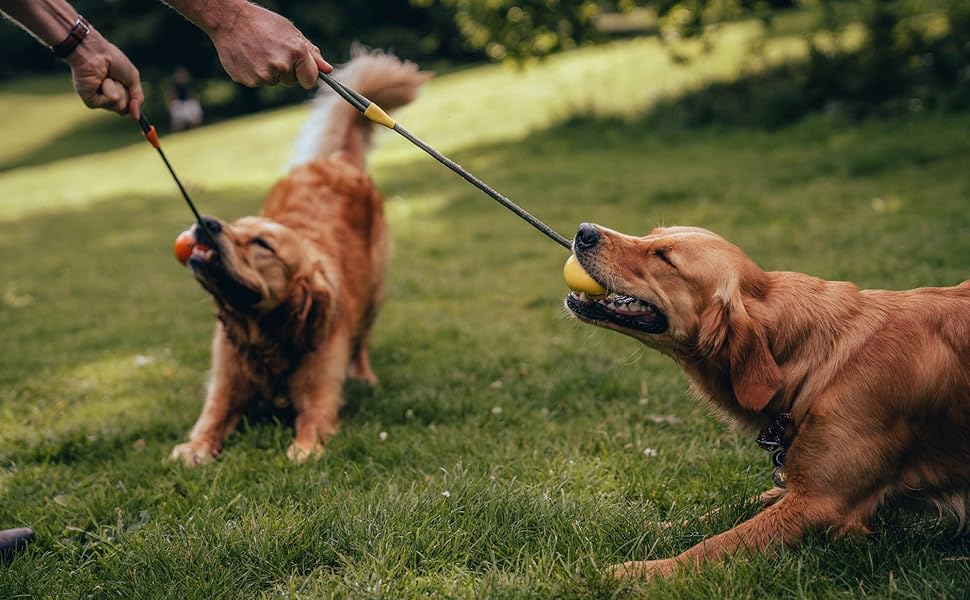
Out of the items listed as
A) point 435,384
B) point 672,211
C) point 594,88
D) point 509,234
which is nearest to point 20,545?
point 435,384

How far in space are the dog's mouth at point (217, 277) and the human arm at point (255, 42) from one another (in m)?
1.04

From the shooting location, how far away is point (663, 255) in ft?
A: 9.82

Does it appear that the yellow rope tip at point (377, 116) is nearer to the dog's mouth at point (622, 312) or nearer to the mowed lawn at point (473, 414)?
the dog's mouth at point (622, 312)

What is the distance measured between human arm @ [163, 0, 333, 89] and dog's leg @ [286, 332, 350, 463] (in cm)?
172

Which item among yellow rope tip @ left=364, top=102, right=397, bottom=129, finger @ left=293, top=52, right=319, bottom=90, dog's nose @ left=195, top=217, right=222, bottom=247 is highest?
finger @ left=293, top=52, right=319, bottom=90

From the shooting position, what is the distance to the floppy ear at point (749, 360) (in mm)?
2717

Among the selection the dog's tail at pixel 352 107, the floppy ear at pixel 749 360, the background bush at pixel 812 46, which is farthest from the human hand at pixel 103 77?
the background bush at pixel 812 46

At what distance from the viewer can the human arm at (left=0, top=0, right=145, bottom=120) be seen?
3.22 metres

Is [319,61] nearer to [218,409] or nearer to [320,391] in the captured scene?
[320,391]

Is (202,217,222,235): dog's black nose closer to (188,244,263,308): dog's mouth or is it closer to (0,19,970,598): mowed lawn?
(188,244,263,308): dog's mouth

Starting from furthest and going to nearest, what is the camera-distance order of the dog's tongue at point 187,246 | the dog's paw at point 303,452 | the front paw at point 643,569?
the dog's tongue at point 187,246 < the dog's paw at point 303,452 < the front paw at point 643,569

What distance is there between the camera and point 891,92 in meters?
11.2

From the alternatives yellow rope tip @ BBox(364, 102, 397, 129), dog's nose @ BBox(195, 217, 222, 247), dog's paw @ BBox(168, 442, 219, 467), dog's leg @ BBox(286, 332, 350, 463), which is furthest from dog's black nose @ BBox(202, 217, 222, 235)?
yellow rope tip @ BBox(364, 102, 397, 129)

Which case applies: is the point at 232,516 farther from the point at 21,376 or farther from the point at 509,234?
the point at 509,234
